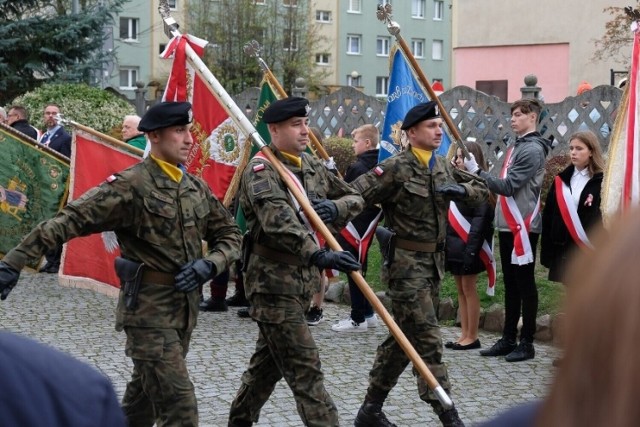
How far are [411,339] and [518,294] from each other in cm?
246

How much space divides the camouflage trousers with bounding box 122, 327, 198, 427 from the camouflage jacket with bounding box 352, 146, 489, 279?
1.83 meters

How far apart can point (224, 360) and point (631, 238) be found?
7.73 metres

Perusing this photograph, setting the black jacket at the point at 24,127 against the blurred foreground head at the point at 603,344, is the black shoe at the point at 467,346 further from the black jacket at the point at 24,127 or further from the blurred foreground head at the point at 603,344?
the black jacket at the point at 24,127

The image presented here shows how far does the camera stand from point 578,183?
28.1ft

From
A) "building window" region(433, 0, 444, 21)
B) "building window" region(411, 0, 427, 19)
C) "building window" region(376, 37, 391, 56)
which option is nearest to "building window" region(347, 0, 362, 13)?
"building window" region(376, 37, 391, 56)

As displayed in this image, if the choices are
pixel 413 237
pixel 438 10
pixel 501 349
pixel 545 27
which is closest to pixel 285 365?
pixel 413 237

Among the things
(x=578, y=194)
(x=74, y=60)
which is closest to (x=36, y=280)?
(x=578, y=194)

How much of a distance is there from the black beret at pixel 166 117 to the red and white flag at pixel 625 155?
115 inches

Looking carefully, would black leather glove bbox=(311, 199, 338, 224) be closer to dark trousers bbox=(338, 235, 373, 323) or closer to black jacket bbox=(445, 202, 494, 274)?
black jacket bbox=(445, 202, 494, 274)

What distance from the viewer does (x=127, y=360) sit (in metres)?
8.72

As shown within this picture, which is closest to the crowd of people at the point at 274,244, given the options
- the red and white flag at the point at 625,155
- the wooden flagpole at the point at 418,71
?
the wooden flagpole at the point at 418,71

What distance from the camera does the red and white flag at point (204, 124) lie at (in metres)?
7.66

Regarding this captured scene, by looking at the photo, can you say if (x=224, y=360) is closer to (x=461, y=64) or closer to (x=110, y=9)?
(x=110, y=9)

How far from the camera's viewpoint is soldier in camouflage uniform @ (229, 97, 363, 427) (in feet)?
19.4
